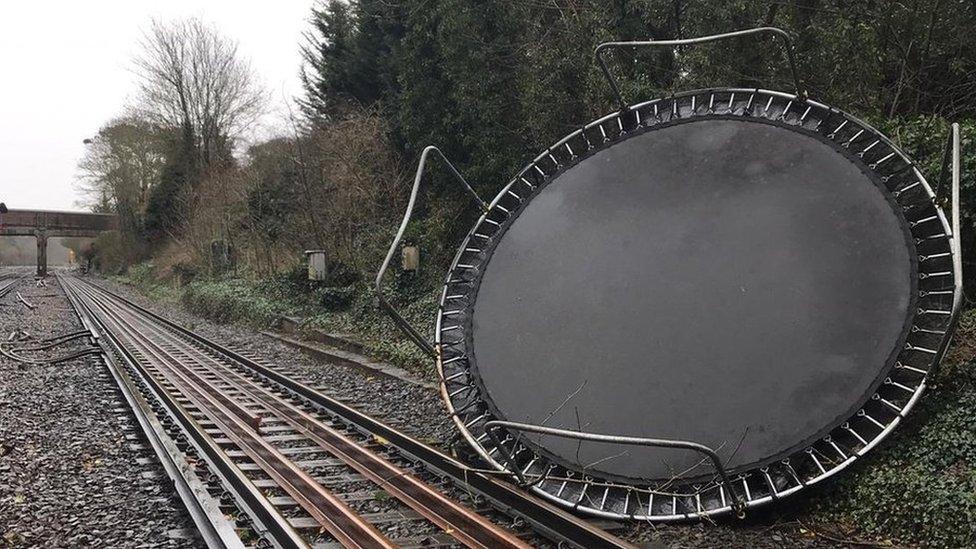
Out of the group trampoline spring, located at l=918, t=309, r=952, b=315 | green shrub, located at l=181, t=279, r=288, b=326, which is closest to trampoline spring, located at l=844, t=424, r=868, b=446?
trampoline spring, located at l=918, t=309, r=952, b=315

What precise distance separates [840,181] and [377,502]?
4517 millimetres

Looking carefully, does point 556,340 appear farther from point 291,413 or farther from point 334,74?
point 334,74

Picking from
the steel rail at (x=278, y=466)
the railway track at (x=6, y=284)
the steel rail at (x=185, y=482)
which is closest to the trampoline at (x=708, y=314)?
the steel rail at (x=278, y=466)

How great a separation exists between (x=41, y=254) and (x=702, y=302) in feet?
252

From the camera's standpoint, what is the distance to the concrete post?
2699 inches

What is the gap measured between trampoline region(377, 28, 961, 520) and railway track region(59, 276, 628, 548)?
42 cm

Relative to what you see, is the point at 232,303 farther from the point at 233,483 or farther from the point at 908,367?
the point at 908,367

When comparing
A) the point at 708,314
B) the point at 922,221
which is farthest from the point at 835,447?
the point at 922,221

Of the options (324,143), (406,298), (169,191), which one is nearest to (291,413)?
(406,298)

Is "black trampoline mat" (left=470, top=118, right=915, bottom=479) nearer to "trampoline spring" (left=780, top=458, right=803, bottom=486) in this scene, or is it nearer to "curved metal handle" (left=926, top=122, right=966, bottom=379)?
"trampoline spring" (left=780, top=458, right=803, bottom=486)

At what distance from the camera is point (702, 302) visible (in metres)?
5.93

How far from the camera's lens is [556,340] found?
6742 mm

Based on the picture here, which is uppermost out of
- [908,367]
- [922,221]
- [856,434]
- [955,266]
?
[922,221]

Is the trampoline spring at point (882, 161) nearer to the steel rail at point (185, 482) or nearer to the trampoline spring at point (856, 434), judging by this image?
the trampoline spring at point (856, 434)
